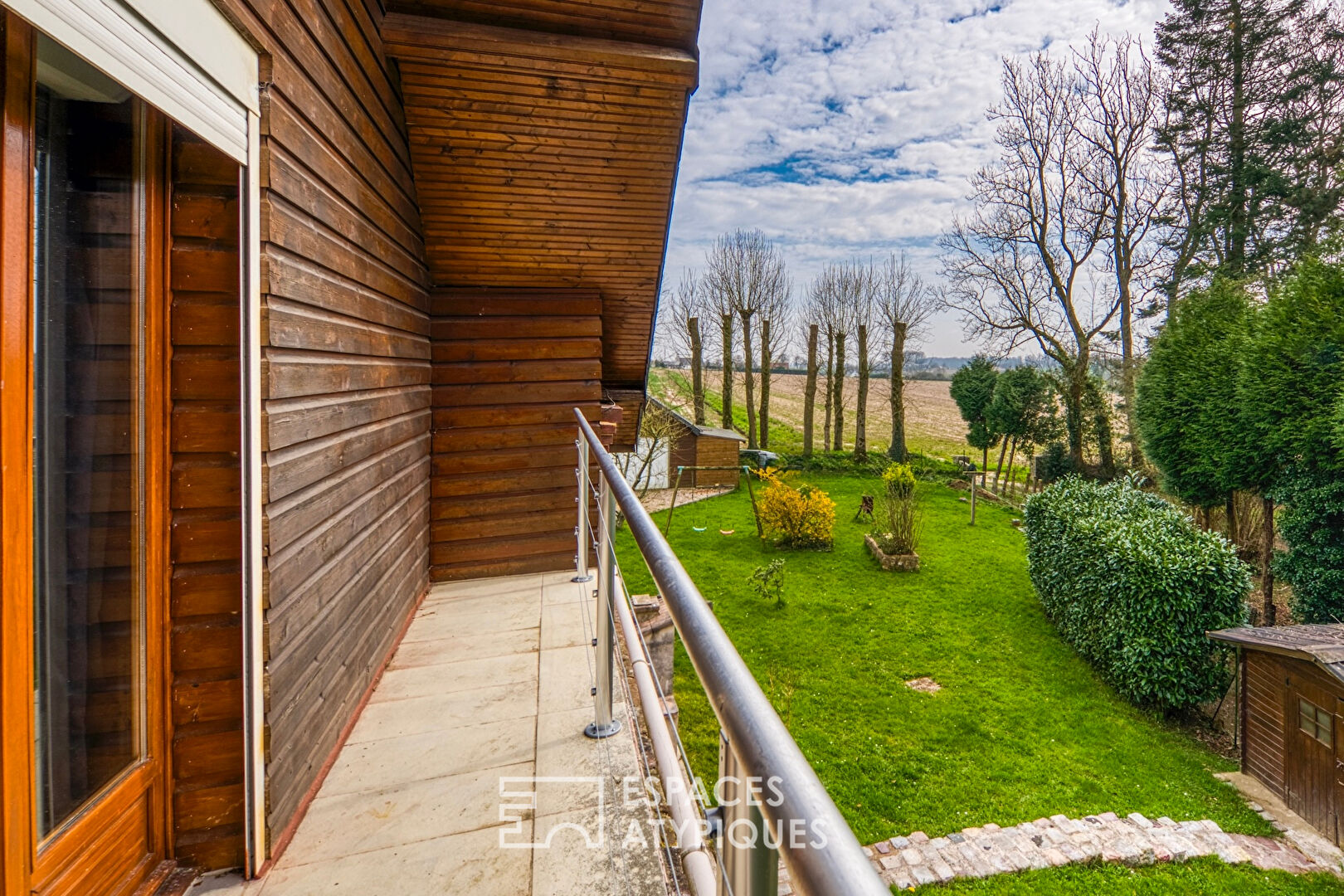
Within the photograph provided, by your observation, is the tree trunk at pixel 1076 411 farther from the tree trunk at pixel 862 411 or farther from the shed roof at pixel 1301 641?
the shed roof at pixel 1301 641

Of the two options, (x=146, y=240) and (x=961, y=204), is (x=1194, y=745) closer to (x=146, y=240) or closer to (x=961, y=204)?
(x=146, y=240)

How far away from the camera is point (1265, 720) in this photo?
18.1 ft

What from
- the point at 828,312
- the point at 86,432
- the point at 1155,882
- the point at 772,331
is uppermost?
the point at 828,312

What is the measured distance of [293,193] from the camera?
69.8 inches

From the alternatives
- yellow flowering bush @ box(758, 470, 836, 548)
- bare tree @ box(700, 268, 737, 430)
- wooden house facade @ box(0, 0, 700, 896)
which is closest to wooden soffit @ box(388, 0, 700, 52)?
wooden house facade @ box(0, 0, 700, 896)

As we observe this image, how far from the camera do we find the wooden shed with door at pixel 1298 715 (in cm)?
484

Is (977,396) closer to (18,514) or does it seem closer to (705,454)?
(705,454)

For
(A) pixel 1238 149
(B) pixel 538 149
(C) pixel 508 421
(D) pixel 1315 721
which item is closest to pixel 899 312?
(A) pixel 1238 149

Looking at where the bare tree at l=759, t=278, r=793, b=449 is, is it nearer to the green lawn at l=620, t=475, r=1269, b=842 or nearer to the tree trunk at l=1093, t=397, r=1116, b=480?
the tree trunk at l=1093, t=397, r=1116, b=480

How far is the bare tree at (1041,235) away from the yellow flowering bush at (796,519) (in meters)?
8.86

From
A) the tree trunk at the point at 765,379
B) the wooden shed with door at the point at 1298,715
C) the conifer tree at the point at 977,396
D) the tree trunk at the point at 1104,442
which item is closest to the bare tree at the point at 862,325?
the conifer tree at the point at 977,396

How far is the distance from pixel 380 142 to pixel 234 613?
6.82ft

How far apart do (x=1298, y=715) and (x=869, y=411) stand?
23191 millimetres

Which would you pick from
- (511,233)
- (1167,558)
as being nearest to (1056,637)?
(1167,558)
